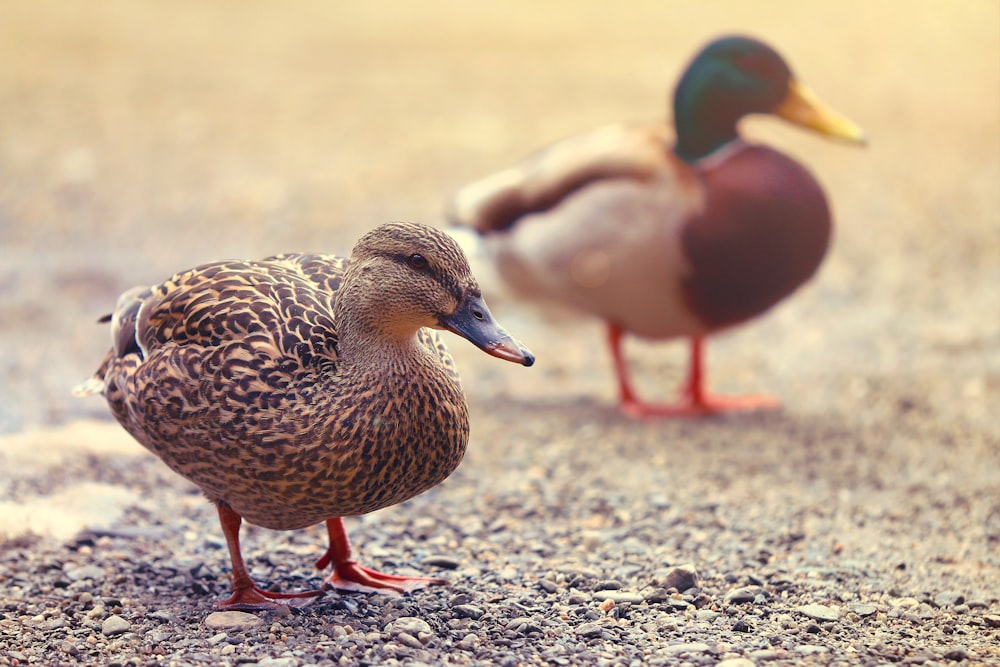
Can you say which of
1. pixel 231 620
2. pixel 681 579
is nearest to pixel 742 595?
pixel 681 579

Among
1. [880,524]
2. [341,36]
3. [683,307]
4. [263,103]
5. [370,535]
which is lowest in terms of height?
[880,524]

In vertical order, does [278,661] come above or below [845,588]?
above

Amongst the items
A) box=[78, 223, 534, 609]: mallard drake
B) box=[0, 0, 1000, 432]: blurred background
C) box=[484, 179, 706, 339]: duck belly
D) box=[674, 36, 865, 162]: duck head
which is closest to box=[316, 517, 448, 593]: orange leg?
box=[78, 223, 534, 609]: mallard drake

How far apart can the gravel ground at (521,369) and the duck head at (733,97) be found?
126 cm

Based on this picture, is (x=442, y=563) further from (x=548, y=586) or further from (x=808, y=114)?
(x=808, y=114)

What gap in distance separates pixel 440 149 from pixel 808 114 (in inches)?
164

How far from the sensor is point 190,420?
2.92 m

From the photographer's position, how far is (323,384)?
9.38 ft

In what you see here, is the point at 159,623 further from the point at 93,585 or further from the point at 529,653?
the point at 529,653

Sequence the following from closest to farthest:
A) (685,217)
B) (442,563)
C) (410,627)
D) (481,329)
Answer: (481,329) → (410,627) → (442,563) → (685,217)

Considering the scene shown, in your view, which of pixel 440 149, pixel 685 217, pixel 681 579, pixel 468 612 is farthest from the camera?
pixel 440 149

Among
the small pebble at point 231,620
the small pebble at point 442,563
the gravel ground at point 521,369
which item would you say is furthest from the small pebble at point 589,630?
the small pebble at point 231,620

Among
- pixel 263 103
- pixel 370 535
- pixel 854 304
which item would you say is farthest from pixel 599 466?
pixel 263 103

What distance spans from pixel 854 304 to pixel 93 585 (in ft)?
17.2
